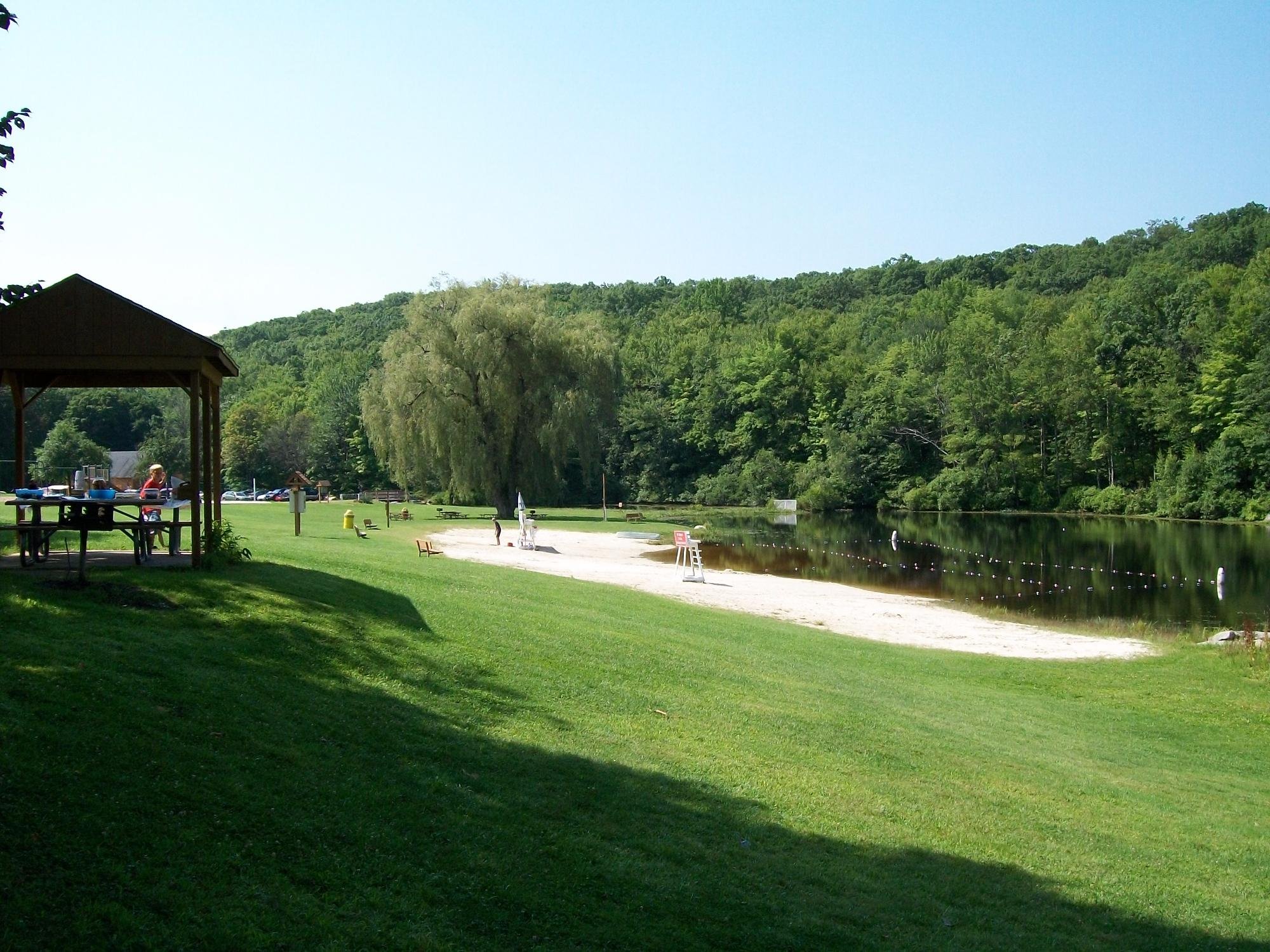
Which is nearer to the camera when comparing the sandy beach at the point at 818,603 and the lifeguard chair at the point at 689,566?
the sandy beach at the point at 818,603

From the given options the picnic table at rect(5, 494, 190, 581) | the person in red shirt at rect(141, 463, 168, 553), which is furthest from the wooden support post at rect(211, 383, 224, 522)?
the picnic table at rect(5, 494, 190, 581)

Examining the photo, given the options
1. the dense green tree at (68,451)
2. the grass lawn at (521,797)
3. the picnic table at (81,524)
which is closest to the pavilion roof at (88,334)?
the picnic table at (81,524)

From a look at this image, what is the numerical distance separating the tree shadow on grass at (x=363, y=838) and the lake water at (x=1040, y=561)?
2439 centimetres

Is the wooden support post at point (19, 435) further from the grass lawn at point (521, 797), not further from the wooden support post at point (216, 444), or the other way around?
the grass lawn at point (521, 797)

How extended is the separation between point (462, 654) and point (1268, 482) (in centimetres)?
7237

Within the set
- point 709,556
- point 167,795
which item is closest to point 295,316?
point 709,556

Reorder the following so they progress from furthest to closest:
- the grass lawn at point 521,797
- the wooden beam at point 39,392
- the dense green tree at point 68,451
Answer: the dense green tree at point 68,451 < the wooden beam at point 39,392 < the grass lawn at point 521,797

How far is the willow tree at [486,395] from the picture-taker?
5544cm

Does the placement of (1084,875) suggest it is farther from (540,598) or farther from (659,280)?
(659,280)

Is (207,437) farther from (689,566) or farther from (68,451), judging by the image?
(68,451)

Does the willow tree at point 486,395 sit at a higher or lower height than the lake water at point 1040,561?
higher

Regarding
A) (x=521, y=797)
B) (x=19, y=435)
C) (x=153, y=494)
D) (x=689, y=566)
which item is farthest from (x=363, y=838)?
(x=689, y=566)

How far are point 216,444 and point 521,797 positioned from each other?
9.65m

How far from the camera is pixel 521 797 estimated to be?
7.73 metres
